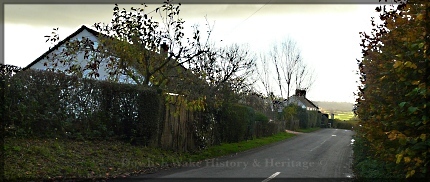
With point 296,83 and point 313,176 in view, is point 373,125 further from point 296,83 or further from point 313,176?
point 296,83

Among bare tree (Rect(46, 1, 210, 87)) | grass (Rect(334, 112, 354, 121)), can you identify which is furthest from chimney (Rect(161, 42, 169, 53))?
grass (Rect(334, 112, 354, 121))

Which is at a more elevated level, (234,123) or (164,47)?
(164,47)

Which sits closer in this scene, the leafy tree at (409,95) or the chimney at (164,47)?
the leafy tree at (409,95)

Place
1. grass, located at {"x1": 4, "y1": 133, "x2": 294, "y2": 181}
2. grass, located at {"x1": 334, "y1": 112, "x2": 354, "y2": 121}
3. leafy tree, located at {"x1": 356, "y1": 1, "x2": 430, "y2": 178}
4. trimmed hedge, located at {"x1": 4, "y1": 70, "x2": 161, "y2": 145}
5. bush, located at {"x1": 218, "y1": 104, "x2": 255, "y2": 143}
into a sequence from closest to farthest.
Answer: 1. leafy tree, located at {"x1": 356, "y1": 1, "x2": 430, "y2": 178}
2. grass, located at {"x1": 4, "y1": 133, "x2": 294, "y2": 181}
3. trimmed hedge, located at {"x1": 4, "y1": 70, "x2": 161, "y2": 145}
4. bush, located at {"x1": 218, "y1": 104, "x2": 255, "y2": 143}
5. grass, located at {"x1": 334, "y1": 112, "x2": 354, "y2": 121}

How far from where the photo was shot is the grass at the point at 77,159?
31.8 ft

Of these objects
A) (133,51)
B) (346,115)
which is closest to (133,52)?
(133,51)

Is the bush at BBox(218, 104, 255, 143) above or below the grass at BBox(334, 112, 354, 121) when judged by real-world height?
below

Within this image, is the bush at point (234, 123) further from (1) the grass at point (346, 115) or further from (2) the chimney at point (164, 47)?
(1) the grass at point (346, 115)

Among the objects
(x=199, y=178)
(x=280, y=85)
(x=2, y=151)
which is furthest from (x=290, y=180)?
(x=280, y=85)

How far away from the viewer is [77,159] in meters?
11.4

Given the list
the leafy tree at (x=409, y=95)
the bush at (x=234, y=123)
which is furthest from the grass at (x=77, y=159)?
the bush at (x=234, y=123)

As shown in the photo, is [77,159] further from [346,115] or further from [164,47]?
[346,115]

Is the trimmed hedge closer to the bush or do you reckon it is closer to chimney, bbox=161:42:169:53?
chimney, bbox=161:42:169:53

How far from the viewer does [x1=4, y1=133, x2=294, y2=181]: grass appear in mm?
9703
